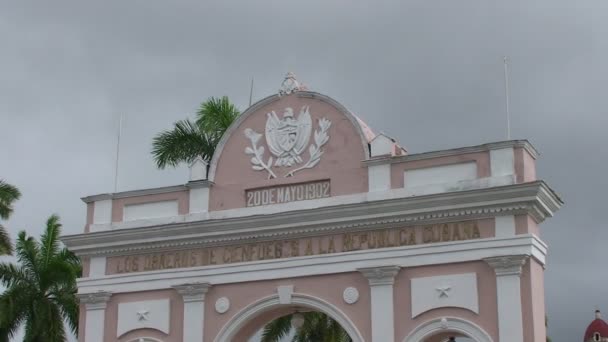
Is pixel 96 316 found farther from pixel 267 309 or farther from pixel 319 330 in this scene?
pixel 319 330

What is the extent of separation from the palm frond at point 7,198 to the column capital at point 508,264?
1702cm

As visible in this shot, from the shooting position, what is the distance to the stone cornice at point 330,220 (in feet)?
64.0

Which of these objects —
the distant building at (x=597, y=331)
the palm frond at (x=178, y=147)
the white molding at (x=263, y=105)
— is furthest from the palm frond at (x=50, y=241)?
the distant building at (x=597, y=331)

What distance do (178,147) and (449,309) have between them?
10.1 m

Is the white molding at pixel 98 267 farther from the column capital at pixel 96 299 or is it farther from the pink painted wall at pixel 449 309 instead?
the pink painted wall at pixel 449 309

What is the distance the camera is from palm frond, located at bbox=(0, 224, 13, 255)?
31297 mm

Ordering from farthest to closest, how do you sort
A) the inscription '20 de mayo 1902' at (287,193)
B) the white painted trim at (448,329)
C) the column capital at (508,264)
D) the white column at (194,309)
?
the white column at (194,309) → the inscription '20 de mayo 1902' at (287,193) → the white painted trim at (448,329) → the column capital at (508,264)

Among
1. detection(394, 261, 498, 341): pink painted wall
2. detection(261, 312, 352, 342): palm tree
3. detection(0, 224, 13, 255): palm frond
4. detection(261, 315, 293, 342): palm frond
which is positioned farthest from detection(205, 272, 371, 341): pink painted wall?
detection(0, 224, 13, 255): palm frond

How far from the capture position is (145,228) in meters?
22.4

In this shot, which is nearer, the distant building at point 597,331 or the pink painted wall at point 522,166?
the pink painted wall at point 522,166

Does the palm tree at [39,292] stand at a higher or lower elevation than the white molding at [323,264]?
higher

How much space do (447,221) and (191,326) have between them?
5.33 meters

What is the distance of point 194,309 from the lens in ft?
71.9

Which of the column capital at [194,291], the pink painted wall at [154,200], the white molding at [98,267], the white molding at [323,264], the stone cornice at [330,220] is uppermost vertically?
the pink painted wall at [154,200]
